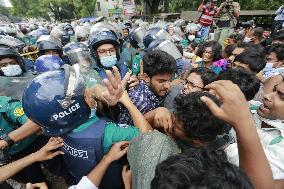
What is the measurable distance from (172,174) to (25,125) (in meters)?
1.59

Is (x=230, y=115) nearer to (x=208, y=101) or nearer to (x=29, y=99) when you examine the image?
(x=208, y=101)

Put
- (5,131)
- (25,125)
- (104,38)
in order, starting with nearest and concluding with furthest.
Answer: (25,125) < (5,131) < (104,38)

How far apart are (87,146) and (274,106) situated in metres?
1.30

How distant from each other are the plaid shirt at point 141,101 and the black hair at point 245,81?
2.48ft

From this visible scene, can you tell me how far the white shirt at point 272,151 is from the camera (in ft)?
4.22

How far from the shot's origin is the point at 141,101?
84.8 inches

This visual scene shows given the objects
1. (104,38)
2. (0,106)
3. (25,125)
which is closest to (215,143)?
(25,125)

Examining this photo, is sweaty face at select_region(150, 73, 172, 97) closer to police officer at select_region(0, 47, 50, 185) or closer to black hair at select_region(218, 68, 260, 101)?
black hair at select_region(218, 68, 260, 101)

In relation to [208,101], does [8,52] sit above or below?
below

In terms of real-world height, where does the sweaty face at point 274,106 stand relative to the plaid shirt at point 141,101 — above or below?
above

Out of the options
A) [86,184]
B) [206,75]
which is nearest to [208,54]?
[206,75]

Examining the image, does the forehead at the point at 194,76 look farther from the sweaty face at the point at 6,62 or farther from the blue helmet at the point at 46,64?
the sweaty face at the point at 6,62

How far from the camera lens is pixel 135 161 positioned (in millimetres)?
1163

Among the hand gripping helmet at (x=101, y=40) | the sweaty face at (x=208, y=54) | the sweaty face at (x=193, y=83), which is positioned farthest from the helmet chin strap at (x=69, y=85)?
the sweaty face at (x=208, y=54)
